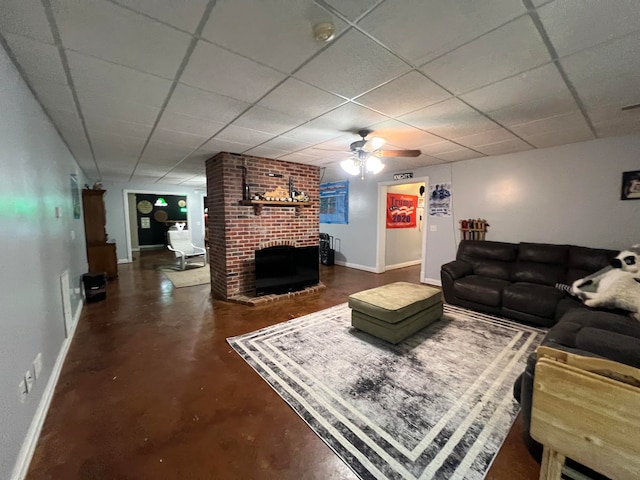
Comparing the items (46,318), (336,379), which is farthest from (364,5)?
(46,318)

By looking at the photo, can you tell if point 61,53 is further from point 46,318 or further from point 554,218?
point 554,218

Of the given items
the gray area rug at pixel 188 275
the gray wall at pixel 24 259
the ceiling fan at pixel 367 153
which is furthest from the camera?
the gray area rug at pixel 188 275

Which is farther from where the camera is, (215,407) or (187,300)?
(187,300)

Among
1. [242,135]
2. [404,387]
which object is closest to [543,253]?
[404,387]

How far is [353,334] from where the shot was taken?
2949mm

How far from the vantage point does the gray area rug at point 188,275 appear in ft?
17.0

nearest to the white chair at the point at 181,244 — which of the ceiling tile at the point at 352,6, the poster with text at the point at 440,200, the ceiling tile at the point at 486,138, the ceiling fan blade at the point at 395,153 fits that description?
the ceiling fan blade at the point at 395,153

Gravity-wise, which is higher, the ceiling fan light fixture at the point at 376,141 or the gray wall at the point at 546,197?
the ceiling fan light fixture at the point at 376,141

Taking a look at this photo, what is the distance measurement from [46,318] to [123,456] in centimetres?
132

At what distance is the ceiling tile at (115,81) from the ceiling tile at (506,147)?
389cm

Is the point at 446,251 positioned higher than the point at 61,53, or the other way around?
the point at 61,53

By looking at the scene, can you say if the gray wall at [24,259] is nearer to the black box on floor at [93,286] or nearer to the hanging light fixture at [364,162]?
the black box on floor at [93,286]

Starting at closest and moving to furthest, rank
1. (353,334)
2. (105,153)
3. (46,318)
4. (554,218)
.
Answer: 1. (46,318)
2. (353,334)
3. (554,218)
4. (105,153)

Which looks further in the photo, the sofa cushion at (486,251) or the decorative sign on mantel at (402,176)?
the decorative sign on mantel at (402,176)
